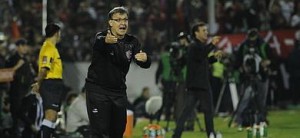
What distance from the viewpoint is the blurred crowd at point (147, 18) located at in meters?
26.4

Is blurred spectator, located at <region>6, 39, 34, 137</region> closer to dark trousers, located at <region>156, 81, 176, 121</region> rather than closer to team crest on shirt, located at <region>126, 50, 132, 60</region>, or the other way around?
dark trousers, located at <region>156, 81, 176, 121</region>

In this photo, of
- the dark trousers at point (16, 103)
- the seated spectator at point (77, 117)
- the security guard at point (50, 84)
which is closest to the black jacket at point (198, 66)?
the security guard at point (50, 84)

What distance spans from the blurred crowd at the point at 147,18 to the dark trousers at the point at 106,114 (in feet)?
47.2

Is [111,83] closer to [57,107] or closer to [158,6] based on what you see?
[57,107]

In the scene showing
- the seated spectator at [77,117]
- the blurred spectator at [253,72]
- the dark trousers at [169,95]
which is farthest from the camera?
the dark trousers at [169,95]

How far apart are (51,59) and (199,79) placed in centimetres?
275

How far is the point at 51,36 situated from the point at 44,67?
0.68 metres

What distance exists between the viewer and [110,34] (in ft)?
36.3

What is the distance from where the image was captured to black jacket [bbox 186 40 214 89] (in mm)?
16080

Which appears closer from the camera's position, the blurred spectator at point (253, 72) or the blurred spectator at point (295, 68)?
the blurred spectator at point (253, 72)

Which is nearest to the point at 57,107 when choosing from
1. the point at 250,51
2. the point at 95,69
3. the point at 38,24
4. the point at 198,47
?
the point at 198,47

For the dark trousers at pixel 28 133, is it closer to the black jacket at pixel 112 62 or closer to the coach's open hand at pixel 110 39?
the black jacket at pixel 112 62

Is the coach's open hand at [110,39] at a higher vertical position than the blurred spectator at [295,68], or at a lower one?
higher

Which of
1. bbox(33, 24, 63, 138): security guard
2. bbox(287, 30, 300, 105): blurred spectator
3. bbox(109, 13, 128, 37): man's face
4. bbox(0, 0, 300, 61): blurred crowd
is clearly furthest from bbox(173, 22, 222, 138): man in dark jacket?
bbox(287, 30, 300, 105): blurred spectator
